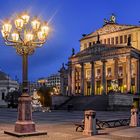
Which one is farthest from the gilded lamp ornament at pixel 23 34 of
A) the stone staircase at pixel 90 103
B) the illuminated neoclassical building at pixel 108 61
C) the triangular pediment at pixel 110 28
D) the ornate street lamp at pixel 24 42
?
the triangular pediment at pixel 110 28

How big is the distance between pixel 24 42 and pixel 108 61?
3187 inches

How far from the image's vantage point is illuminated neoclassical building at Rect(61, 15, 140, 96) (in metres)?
95.4

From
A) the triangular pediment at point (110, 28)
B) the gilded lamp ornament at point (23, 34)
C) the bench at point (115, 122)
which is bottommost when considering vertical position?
the bench at point (115, 122)

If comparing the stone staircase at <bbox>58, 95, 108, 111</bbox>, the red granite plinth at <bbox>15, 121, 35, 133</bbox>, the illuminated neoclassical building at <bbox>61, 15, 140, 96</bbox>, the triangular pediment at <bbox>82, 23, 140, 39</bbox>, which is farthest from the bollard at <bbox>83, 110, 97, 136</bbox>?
the triangular pediment at <bbox>82, 23, 140, 39</bbox>

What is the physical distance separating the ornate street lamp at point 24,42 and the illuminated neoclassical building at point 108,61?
69.4m

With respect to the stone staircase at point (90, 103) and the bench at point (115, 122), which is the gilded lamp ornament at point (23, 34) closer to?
the bench at point (115, 122)

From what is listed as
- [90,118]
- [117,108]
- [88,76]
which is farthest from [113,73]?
[90,118]

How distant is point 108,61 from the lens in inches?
4055

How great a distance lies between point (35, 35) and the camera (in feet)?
77.8

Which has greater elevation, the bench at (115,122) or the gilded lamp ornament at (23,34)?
the gilded lamp ornament at (23,34)

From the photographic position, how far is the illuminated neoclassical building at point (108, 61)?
3755 inches

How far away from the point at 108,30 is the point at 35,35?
91.6m

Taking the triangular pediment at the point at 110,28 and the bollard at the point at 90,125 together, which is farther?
the triangular pediment at the point at 110,28

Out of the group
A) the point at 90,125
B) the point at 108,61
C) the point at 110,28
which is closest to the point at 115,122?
the point at 90,125
